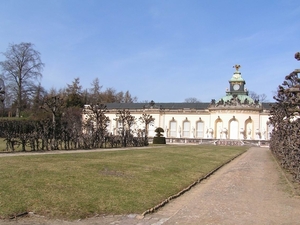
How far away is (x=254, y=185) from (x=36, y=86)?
39.1m

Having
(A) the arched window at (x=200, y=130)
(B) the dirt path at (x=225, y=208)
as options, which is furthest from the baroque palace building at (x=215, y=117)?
(B) the dirt path at (x=225, y=208)

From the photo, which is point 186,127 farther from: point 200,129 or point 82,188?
point 82,188

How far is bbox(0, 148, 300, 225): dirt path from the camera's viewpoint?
7.14m

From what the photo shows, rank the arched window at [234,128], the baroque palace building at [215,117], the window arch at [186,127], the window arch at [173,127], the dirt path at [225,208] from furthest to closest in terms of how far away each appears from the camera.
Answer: the window arch at [173,127]
the window arch at [186,127]
the arched window at [234,128]
the baroque palace building at [215,117]
the dirt path at [225,208]

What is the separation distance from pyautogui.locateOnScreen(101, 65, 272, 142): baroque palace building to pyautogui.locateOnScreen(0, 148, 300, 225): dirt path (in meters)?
43.2

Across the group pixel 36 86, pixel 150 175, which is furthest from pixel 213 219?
pixel 36 86

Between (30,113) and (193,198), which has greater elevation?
(30,113)

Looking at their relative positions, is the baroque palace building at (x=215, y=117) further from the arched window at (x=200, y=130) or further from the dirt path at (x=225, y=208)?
the dirt path at (x=225, y=208)

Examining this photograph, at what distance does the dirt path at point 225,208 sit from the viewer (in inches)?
281

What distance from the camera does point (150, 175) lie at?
12133mm

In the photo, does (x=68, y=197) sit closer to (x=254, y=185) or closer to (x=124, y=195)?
(x=124, y=195)

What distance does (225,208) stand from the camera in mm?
8367

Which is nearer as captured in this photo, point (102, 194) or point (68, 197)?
point (68, 197)

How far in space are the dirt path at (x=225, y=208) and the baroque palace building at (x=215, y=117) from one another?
142 feet
